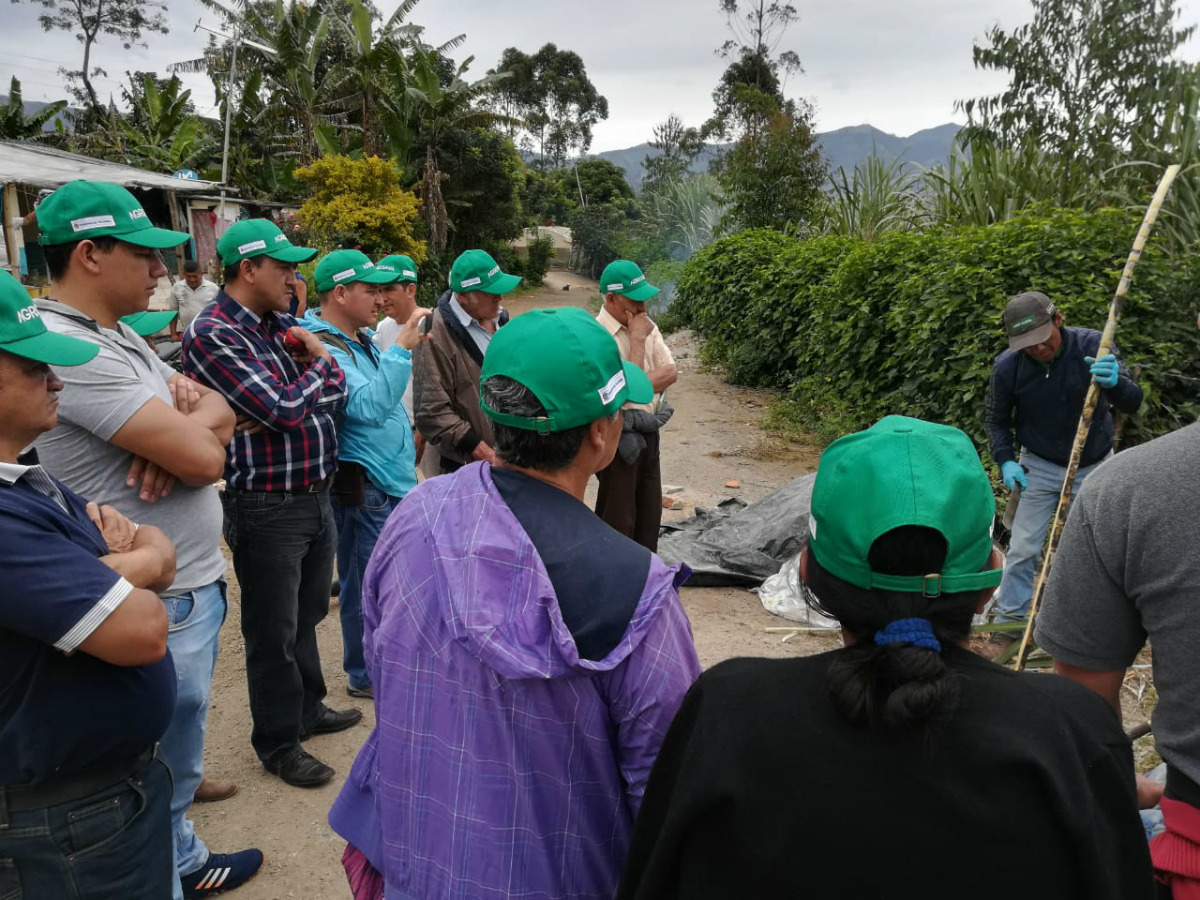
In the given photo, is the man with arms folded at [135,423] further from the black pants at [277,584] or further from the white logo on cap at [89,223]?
the black pants at [277,584]

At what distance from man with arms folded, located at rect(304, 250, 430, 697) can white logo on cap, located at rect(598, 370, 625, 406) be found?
2.18 metres

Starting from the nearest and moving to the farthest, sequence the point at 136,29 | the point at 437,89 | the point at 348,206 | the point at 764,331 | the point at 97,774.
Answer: the point at 97,774 < the point at 764,331 < the point at 348,206 < the point at 437,89 < the point at 136,29

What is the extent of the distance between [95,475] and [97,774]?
2.82 ft

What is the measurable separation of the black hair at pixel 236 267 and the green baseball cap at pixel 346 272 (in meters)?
0.71

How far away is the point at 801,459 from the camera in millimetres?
8711

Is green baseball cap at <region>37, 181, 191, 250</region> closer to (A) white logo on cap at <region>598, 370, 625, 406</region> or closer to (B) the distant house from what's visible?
(A) white logo on cap at <region>598, 370, 625, 406</region>

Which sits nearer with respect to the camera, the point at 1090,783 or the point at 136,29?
the point at 1090,783

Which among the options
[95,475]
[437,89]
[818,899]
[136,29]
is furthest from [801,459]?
[136,29]

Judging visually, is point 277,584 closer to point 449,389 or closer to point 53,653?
point 449,389

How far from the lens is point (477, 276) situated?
13.7ft

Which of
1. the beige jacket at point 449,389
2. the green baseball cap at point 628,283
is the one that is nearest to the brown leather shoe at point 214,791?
the beige jacket at point 449,389

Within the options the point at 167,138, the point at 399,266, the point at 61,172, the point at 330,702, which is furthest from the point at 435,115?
the point at 330,702

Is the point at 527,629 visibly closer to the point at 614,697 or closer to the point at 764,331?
the point at 614,697

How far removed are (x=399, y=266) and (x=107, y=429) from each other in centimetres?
225
